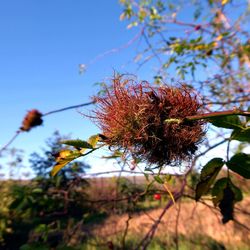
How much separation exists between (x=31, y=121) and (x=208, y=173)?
2.16ft

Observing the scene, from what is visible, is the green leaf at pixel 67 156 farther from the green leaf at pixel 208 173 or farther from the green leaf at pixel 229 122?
the green leaf at pixel 208 173

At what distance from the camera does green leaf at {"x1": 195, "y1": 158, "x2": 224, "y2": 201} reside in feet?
4.27

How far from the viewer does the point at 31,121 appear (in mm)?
1432

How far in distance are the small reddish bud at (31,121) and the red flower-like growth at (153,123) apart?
508mm

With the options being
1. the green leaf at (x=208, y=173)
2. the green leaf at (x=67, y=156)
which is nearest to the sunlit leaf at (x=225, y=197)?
the green leaf at (x=208, y=173)

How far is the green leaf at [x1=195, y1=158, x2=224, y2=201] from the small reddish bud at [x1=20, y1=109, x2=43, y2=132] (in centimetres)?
62

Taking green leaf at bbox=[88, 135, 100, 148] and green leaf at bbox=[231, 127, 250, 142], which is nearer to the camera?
green leaf at bbox=[88, 135, 100, 148]

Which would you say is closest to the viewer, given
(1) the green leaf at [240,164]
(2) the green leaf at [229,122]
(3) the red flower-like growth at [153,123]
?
(3) the red flower-like growth at [153,123]

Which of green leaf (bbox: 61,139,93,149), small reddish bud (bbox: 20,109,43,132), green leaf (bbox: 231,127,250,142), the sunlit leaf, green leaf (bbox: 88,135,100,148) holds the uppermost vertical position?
small reddish bud (bbox: 20,109,43,132)

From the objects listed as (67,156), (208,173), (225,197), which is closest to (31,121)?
(67,156)

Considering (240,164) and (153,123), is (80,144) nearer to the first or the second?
(153,123)

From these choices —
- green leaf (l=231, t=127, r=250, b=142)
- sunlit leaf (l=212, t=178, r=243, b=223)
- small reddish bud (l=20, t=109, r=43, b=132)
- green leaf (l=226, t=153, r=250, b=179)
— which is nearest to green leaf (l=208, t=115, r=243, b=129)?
green leaf (l=231, t=127, r=250, b=142)

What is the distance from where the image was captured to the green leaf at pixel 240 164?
3.99 ft

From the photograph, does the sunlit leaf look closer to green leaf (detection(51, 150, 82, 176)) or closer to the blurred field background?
green leaf (detection(51, 150, 82, 176))
